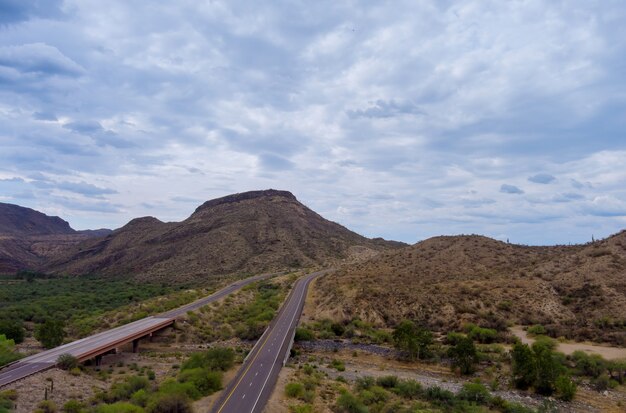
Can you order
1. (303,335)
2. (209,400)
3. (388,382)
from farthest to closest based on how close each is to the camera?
(303,335)
(388,382)
(209,400)

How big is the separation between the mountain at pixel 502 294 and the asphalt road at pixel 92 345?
68.4ft

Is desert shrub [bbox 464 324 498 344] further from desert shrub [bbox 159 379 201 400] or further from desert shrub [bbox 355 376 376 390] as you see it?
desert shrub [bbox 159 379 201 400]

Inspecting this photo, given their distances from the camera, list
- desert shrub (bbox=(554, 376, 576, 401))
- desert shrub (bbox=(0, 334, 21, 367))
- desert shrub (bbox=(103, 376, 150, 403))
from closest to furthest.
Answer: desert shrub (bbox=(554, 376, 576, 401)) → desert shrub (bbox=(103, 376, 150, 403)) → desert shrub (bbox=(0, 334, 21, 367))

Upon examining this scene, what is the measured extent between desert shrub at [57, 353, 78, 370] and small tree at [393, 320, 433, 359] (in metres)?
29.7

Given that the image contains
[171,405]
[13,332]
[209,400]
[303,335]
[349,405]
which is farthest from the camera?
[13,332]

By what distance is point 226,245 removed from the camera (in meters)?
146

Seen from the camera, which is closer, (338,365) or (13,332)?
(338,365)

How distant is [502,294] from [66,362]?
52.5 meters

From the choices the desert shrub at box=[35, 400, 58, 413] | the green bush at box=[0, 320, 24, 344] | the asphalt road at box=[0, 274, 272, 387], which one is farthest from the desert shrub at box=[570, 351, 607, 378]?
the green bush at box=[0, 320, 24, 344]

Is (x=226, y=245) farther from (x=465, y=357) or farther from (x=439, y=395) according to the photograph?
(x=439, y=395)

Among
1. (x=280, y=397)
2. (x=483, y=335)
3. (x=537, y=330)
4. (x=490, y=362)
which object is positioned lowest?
(x=280, y=397)

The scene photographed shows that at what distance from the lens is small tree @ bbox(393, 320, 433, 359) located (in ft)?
145

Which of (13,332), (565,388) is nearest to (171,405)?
(565,388)

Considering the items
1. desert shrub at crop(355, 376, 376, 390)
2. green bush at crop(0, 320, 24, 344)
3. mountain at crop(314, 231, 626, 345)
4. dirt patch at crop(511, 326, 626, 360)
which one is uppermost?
mountain at crop(314, 231, 626, 345)
